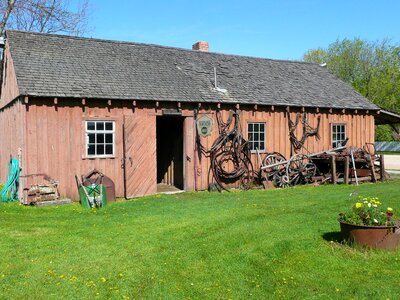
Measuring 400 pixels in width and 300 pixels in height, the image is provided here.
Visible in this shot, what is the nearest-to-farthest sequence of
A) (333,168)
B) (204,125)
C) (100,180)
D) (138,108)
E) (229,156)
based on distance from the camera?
(100,180), (138,108), (204,125), (229,156), (333,168)

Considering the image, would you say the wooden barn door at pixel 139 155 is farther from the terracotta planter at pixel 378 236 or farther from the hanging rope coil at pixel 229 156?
the terracotta planter at pixel 378 236

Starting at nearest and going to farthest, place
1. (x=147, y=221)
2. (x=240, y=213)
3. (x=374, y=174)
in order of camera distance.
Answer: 1. (x=147, y=221)
2. (x=240, y=213)
3. (x=374, y=174)

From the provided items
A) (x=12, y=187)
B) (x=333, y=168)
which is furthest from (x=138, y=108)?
(x=333, y=168)

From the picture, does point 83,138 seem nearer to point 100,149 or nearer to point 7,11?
point 100,149

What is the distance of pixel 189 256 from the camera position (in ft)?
23.8

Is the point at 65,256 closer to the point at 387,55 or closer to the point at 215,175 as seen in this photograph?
the point at 215,175

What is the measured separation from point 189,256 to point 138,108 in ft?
25.4

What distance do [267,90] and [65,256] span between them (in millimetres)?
11992

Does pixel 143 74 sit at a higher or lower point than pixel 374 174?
higher

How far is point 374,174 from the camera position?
1689 cm

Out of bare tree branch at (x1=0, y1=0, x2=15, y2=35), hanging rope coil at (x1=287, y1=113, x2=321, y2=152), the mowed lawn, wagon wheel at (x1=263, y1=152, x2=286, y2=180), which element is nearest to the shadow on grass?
the mowed lawn

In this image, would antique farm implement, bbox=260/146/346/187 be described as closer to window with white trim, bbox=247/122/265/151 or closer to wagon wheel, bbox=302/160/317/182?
wagon wheel, bbox=302/160/317/182

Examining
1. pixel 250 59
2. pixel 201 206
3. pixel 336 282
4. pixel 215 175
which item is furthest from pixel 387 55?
pixel 336 282

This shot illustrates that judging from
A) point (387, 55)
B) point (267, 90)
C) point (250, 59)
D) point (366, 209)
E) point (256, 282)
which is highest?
point (387, 55)
